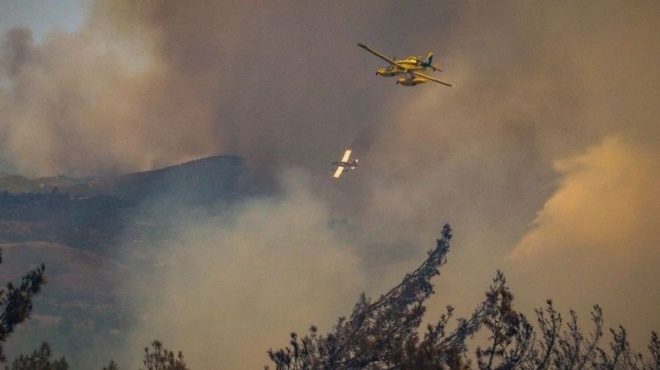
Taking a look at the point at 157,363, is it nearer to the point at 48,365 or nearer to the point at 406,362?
the point at 48,365

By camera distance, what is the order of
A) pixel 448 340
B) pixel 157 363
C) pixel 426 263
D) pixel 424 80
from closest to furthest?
pixel 448 340 → pixel 157 363 → pixel 426 263 → pixel 424 80

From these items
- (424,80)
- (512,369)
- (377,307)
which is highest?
(424,80)

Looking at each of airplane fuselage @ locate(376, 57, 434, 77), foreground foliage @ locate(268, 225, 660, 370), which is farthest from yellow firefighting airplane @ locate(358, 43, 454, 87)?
foreground foliage @ locate(268, 225, 660, 370)

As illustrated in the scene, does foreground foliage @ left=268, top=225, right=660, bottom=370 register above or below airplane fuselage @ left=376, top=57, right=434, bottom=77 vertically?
below

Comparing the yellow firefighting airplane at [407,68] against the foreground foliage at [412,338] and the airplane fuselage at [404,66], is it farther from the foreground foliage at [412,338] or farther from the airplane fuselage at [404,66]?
the foreground foliage at [412,338]

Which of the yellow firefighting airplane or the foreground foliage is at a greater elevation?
the yellow firefighting airplane

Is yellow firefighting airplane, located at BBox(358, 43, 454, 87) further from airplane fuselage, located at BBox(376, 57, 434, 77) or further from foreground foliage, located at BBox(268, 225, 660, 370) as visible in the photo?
foreground foliage, located at BBox(268, 225, 660, 370)

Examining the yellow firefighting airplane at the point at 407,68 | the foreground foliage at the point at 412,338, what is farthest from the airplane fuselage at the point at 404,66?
the foreground foliage at the point at 412,338

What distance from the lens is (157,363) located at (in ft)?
124

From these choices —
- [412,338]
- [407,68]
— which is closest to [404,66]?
[407,68]

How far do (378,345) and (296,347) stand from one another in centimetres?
531

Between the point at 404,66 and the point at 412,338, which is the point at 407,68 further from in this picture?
the point at 412,338

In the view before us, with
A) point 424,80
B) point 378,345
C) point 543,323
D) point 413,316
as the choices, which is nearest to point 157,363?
point 378,345

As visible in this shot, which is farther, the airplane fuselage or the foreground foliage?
the airplane fuselage
